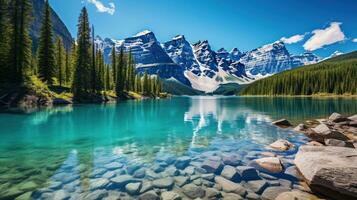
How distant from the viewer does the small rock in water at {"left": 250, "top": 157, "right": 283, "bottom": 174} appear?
12.1 metres

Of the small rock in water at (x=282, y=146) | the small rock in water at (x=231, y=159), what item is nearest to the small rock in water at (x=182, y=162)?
the small rock in water at (x=231, y=159)

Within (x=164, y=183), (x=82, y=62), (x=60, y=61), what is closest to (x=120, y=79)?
(x=60, y=61)

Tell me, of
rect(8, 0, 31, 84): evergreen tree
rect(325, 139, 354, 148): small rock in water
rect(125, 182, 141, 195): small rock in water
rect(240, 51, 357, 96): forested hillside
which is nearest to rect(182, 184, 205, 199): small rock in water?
rect(125, 182, 141, 195): small rock in water

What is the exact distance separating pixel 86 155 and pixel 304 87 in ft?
587

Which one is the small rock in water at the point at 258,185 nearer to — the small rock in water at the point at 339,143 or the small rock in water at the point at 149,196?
the small rock in water at the point at 149,196

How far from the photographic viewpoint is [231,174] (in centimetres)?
1141

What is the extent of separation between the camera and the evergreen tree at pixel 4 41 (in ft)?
157

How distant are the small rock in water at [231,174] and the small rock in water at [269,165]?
1.50 meters

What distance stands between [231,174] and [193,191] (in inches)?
106

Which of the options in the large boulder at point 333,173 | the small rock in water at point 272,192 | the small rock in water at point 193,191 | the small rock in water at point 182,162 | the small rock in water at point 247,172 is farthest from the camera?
the small rock in water at point 182,162

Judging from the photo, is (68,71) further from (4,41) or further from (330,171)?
(330,171)

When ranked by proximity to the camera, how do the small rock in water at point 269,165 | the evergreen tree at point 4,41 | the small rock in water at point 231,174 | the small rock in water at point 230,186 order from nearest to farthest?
1. the small rock in water at point 230,186
2. the small rock in water at point 231,174
3. the small rock in water at point 269,165
4. the evergreen tree at point 4,41

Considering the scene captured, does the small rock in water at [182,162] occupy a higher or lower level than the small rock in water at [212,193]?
higher

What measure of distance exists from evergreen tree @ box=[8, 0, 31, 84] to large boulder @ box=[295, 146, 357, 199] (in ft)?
178
